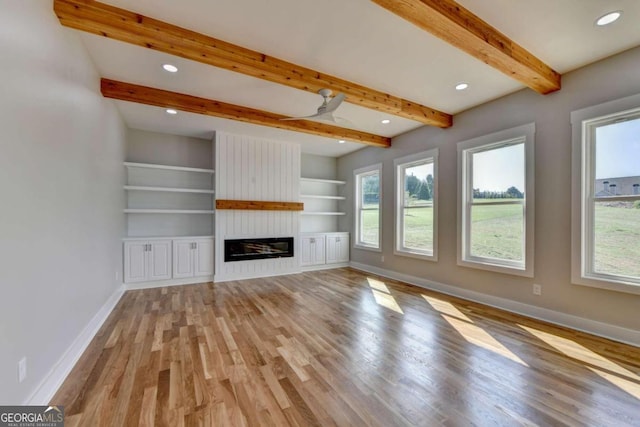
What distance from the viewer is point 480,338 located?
9.12ft

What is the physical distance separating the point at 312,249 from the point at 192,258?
2.57 metres

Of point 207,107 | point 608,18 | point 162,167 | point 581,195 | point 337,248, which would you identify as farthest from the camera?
point 337,248

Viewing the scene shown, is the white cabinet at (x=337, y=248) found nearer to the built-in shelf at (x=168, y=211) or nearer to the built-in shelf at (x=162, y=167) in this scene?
the built-in shelf at (x=168, y=211)

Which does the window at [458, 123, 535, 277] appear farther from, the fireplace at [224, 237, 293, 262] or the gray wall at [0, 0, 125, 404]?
the gray wall at [0, 0, 125, 404]

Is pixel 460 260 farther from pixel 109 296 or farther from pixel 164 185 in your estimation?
pixel 164 185

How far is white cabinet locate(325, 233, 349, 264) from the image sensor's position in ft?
21.5

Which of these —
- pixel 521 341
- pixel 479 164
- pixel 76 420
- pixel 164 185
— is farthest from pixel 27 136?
pixel 479 164

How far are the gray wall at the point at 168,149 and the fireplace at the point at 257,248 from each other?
184 cm

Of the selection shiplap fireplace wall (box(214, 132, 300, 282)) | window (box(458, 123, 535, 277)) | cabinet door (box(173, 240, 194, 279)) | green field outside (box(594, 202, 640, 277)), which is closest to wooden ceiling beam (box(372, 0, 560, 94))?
window (box(458, 123, 535, 277))

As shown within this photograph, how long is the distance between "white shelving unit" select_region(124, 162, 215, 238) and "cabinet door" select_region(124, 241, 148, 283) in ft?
1.97

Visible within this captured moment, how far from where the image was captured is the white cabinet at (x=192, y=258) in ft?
16.0

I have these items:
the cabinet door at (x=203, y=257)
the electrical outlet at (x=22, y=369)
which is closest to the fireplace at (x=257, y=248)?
the cabinet door at (x=203, y=257)

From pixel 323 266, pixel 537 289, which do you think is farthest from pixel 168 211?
pixel 537 289

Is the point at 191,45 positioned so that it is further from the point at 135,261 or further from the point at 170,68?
the point at 135,261
